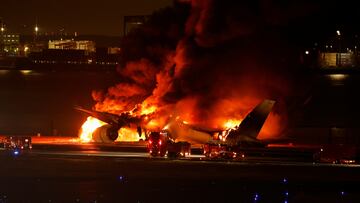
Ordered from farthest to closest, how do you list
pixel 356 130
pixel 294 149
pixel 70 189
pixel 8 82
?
pixel 8 82 < pixel 356 130 < pixel 294 149 < pixel 70 189

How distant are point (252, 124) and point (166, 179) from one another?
2744 centimetres

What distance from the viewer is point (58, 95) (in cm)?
16512

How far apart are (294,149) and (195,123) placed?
451 inches

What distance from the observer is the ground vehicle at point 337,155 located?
56062 mm

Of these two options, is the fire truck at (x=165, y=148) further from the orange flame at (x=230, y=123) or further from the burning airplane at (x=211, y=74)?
the orange flame at (x=230, y=123)

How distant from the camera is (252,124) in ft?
218

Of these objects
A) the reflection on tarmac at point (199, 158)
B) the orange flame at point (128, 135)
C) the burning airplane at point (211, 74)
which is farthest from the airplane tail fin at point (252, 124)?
the orange flame at point (128, 135)

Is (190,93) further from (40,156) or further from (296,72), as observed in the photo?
(40,156)

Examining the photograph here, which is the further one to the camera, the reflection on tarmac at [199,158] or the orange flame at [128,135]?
the orange flame at [128,135]

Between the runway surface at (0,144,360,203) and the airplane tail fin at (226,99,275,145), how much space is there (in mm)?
9342

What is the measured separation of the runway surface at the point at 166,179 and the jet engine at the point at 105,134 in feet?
50.5

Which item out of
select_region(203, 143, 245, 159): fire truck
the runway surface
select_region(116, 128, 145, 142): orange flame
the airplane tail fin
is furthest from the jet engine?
select_region(203, 143, 245, 159): fire truck

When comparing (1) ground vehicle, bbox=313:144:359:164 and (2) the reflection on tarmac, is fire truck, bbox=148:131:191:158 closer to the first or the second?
(2) the reflection on tarmac

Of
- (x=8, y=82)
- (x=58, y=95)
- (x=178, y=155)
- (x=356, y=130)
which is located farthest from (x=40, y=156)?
(x=8, y=82)
